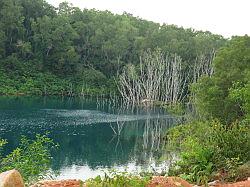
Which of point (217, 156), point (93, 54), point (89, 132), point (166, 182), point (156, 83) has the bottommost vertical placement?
point (89, 132)

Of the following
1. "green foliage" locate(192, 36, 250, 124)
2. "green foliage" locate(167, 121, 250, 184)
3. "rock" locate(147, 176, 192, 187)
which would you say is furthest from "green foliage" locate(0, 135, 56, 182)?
"green foliage" locate(192, 36, 250, 124)

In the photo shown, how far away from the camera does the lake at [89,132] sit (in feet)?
94.7

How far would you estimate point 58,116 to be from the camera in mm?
48906

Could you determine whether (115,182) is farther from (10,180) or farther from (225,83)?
(225,83)

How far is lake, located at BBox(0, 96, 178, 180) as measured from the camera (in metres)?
28.9

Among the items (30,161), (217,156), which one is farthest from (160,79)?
(30,161)

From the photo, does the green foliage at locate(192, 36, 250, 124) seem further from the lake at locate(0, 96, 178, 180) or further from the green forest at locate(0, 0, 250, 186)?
the green forest at locate(0, 0, 250, 186)

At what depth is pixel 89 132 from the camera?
133ft

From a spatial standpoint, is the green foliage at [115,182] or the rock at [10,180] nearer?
the green foliage at [115,182]

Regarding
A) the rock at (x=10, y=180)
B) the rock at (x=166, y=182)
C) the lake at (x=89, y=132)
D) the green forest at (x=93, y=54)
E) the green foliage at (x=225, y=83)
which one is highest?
the green forest at (x=93, y=54)

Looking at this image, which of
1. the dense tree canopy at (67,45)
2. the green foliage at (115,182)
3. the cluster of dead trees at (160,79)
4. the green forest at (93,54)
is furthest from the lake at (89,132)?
the dense tree canopy at (67,45)

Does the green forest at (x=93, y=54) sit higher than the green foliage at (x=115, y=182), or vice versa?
the green forest at (x=93, y=54)

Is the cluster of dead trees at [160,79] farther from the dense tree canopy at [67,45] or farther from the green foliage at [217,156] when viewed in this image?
the green foliage at [217,156]

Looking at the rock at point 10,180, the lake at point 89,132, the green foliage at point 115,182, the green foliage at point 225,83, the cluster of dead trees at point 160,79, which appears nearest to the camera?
the green foliage at point 115,182
